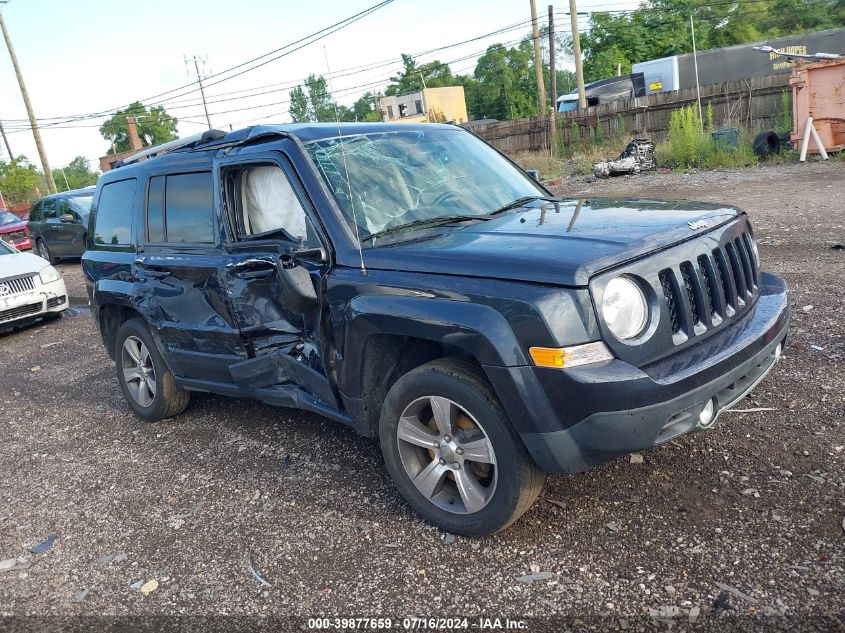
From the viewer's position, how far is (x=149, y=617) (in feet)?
9.77

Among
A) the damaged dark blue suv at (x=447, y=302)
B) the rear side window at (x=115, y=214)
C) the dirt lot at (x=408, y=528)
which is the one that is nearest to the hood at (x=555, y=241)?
the damaged dark blue suv at (x=447, y=302)

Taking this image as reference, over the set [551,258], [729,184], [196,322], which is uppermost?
[551,258]

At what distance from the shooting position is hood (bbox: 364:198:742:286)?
9.01ft

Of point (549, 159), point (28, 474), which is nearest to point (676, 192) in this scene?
point (549, 159)

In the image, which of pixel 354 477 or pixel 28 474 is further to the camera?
pixel 28 474

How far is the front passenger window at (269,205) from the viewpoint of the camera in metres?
3.80

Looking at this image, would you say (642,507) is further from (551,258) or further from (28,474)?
(28,474)

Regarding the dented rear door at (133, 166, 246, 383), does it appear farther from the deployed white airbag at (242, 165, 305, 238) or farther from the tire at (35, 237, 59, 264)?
the tire at (35, 237, 59, 264)

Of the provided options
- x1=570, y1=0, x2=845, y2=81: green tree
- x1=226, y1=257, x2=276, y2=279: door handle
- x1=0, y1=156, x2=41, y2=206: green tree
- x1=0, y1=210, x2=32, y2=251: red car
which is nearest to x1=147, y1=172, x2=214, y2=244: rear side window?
x1=226, y1=257, x2=276, y2=279: door handle

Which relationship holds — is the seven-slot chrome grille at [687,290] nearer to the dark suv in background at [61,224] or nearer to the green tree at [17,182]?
the dark suv in background at [61,224]

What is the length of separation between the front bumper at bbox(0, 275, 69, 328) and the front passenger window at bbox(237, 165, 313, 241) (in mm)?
7027

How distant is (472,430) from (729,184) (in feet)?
41.6

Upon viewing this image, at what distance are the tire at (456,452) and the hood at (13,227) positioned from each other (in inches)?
758

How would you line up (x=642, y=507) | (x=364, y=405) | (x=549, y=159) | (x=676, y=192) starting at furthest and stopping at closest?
1. (x=549, y=159)
2. (x=676, y=192)
3. (x=364, y=405)
4. (x=642, y=507)
